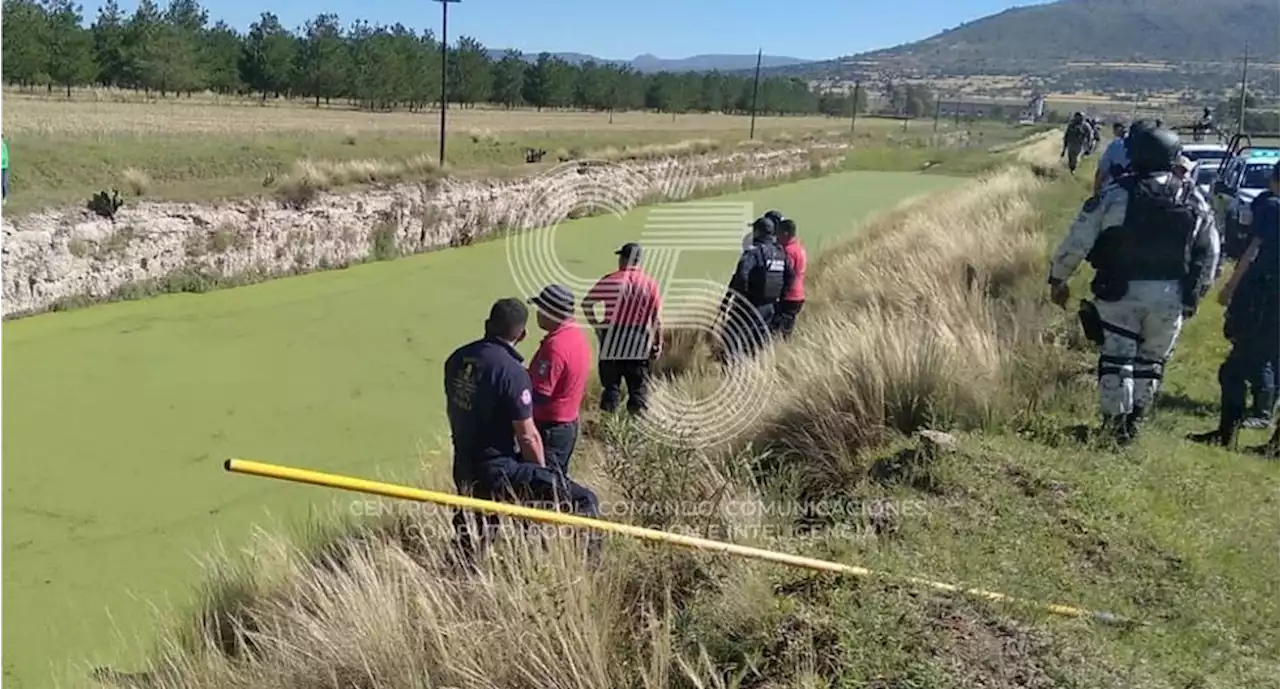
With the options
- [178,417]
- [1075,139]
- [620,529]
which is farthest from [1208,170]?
[620,529]

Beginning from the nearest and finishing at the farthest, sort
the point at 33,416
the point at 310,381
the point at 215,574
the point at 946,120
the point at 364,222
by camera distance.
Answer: the point at 215,574, the point at 33,416, the point at 310,381, the point at 364,222, the point at 946,120

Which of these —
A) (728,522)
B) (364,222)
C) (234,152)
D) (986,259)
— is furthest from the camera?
(234,152)

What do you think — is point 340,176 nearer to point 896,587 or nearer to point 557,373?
point 557,373

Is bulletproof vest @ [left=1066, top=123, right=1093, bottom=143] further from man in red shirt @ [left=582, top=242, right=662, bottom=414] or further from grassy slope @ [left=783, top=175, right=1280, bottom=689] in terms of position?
grassy slope @ [left=783, top=175, right=1280, bottom=689]

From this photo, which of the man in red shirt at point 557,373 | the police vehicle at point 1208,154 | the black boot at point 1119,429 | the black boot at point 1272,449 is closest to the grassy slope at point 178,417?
the man in red shirt at point 557,373

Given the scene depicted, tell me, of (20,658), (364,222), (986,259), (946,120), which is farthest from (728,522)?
(946,120)

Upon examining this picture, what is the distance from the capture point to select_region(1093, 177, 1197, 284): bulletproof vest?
484cm

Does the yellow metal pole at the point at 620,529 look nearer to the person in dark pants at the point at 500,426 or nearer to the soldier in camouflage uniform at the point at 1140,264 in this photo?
the person in dark pants at the point at 500,426

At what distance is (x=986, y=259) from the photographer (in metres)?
9.95

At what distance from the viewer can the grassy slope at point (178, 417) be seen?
16.9 feet

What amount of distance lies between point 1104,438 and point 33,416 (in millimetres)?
6787

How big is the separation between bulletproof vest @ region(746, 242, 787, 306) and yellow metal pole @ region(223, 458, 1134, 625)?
→ 3.98 meters

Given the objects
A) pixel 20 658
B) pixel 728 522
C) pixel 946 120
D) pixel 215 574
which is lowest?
pixel 20 658

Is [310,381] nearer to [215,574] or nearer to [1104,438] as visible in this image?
[215,574]
